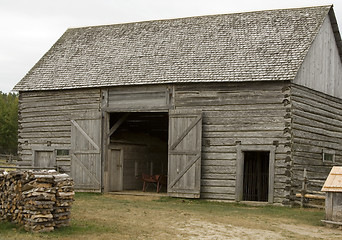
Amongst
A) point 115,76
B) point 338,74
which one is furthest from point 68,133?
point 338,74

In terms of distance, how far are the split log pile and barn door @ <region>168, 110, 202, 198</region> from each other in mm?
8377

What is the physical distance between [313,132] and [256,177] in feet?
9.88

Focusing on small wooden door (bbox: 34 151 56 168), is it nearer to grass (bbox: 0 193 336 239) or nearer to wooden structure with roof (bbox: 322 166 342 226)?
grass (bbox: 0 193 336 239)

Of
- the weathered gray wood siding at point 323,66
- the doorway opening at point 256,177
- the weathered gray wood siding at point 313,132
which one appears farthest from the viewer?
the doorway opening at point 256,177

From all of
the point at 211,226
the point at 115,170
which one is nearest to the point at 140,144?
the point at 115,170

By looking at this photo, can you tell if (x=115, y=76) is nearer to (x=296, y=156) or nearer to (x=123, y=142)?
(x=123, y=142)

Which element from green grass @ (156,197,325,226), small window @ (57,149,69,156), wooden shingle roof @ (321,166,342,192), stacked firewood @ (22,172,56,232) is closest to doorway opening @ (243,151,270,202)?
green grass @ (156,197,325,226)

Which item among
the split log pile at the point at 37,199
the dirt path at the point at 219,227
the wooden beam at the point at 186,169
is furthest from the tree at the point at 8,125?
the split log pile at the point at 37,199

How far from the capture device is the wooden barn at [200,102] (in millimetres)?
20562

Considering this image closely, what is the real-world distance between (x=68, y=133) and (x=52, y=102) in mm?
1580

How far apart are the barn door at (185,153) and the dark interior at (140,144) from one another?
156 inches

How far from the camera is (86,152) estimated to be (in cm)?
2347

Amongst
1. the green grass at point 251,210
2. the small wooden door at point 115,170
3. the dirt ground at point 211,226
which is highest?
the small wooden door at point 115,170

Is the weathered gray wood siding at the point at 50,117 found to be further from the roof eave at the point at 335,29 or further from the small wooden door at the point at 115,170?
the roof eave at the point at 335,29
